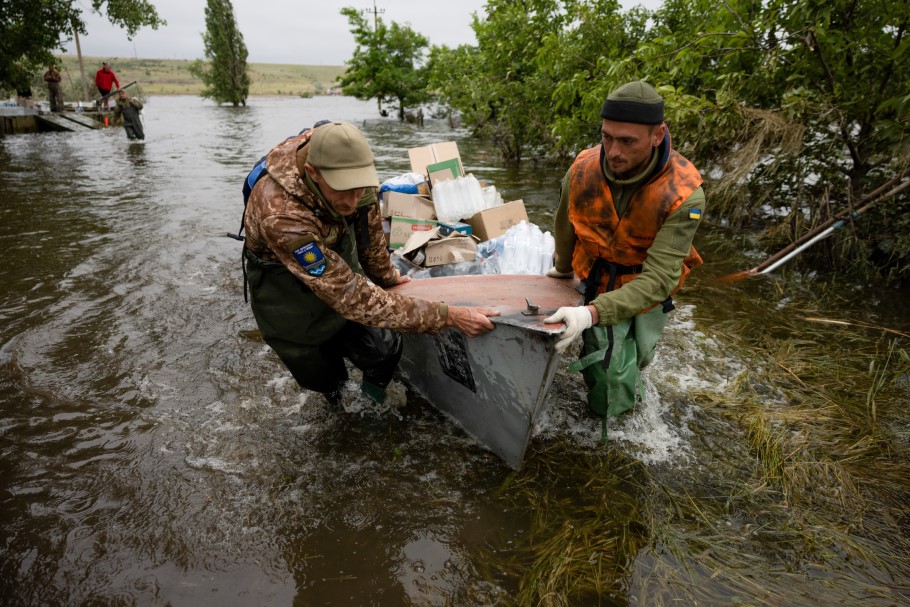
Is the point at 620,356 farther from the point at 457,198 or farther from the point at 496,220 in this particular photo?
the point at 457,198

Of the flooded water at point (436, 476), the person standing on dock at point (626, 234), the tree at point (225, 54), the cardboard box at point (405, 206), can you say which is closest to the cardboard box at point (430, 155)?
the cardboard box at point (405, 206)

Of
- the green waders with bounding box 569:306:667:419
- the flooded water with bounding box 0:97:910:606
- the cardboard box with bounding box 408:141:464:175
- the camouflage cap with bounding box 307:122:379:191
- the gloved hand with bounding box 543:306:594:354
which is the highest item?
the camouflage cap with bounding box 307:122:379:191

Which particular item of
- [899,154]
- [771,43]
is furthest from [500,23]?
[899,154]

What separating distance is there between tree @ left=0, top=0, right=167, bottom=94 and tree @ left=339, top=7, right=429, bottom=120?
1166 centimetres

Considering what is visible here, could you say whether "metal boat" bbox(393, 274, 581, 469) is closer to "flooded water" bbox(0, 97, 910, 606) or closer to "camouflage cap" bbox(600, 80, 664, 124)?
"flooded water" bbox(0, 97, 910, 606)

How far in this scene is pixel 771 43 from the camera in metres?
5.28

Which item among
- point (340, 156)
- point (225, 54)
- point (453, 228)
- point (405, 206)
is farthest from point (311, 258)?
point (225, 54)

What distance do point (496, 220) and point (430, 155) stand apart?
1.29m

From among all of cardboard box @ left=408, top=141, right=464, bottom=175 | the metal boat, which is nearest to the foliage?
cardboard box @ left=408, top=141, right=464, bottom=175

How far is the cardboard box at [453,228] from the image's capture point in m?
4.35

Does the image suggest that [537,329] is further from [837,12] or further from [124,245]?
[124,245]

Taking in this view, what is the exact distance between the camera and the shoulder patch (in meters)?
2.24

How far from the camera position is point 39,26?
15164 mm

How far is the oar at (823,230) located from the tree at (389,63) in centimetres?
2325
